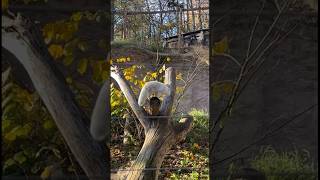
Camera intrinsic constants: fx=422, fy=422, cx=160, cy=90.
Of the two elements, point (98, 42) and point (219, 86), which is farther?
point (219, 86)

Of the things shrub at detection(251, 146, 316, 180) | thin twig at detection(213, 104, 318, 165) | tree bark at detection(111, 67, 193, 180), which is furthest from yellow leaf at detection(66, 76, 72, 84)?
tree bark at detection(111, 67, 193, 180)

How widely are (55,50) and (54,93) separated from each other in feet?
0.52

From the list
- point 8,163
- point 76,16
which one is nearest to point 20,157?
point 8,163

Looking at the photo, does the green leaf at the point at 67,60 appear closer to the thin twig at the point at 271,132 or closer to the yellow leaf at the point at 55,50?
the yellow leaf at the point at 55,50

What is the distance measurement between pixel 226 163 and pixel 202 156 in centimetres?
334

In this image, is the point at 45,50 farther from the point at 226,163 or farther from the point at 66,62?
the point at 226,163

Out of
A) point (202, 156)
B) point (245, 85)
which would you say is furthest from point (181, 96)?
point (245, 85)

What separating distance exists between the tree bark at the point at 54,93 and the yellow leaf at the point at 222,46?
613 millimetres

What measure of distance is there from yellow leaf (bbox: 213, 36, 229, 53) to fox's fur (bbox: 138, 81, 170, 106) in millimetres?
1934

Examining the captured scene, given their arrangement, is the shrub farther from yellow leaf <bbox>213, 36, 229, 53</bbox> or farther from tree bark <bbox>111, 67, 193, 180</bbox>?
tree bark <bbox>111, 67, 193, 180</bbox>

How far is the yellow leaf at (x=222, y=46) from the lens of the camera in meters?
1.77

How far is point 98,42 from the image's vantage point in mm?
1587

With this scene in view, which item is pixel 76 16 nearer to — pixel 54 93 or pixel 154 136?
pixel 54 93

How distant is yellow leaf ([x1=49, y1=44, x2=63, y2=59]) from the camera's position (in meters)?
1.55
